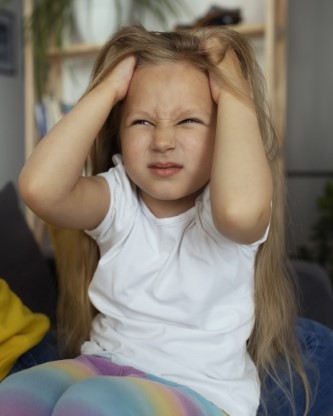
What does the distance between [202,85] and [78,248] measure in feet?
1.43

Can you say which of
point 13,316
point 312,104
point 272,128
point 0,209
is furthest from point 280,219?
point 312,104

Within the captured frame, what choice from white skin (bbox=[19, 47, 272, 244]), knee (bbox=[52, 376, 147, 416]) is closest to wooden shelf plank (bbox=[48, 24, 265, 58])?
white skin (bbox=[19, 47, 272, 244])

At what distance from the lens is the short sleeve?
1.04 metres

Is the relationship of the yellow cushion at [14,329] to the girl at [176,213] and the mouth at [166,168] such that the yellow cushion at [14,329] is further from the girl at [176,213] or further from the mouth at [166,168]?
the mouth at [166,168]

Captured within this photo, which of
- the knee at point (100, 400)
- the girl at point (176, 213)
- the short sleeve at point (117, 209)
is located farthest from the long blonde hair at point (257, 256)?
the knee at point (100, 400)

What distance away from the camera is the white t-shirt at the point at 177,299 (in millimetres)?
954

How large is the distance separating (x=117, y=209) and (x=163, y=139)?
178 mm

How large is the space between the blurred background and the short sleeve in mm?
1711

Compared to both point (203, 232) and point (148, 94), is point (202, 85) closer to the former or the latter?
point (148, 94)

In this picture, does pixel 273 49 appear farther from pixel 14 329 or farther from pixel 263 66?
pixel 14 329

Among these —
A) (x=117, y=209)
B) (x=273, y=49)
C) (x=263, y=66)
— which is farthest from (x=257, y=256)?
(x=263, y=66)

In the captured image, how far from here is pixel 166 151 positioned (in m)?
0.96

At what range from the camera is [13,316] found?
1049 millimetres

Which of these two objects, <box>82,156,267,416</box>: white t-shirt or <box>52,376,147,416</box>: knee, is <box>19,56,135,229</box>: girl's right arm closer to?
<box>82,156,267,416</box>: white t-shirt
